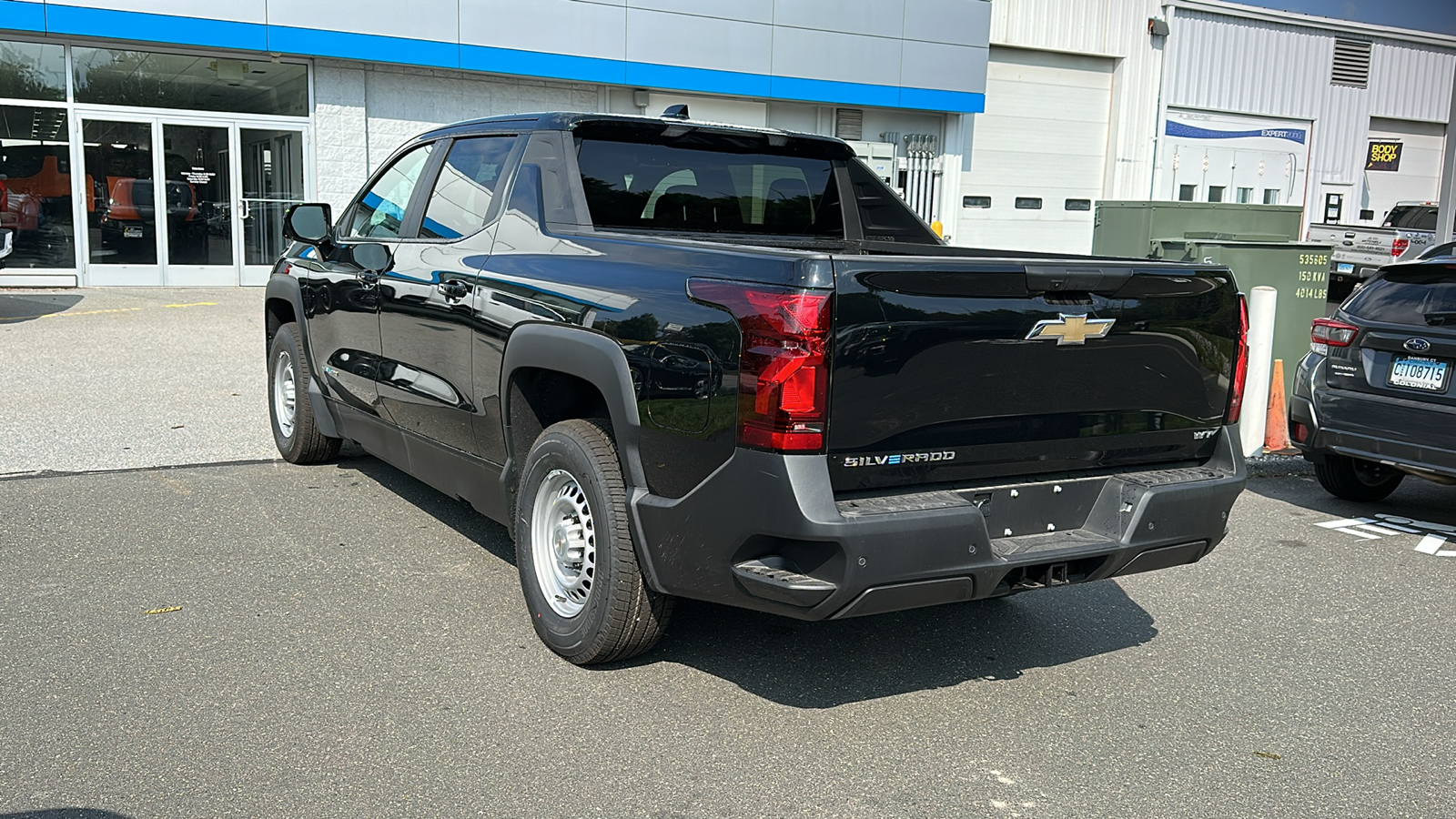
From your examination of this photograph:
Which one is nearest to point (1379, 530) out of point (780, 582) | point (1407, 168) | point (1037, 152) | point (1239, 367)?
point (1239, 367)

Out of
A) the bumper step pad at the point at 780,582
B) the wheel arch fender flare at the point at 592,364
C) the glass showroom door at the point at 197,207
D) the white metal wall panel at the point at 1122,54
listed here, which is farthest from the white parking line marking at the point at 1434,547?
the white metal wall panel at the point at 1122,54

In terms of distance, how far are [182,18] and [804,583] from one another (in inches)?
620

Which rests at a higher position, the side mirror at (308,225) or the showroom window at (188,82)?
the showroom window at (188,82)

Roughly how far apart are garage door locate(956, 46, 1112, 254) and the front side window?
1808 centimetres

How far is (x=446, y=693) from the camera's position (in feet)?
12.7

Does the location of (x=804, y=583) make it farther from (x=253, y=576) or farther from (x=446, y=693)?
(x=253, y=576)

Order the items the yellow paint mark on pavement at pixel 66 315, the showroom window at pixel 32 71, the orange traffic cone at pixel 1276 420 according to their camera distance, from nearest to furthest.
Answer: the orange traffic cone at pixel 1276 420 < the yellow paint mark on pavement at pixel 66 315 < the showroom window at pixel 32 71

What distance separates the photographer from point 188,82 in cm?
1661

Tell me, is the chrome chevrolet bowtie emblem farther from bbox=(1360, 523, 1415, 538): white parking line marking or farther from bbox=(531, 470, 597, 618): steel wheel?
bbox=(1360, 523, 1415, 538): white parking line marking

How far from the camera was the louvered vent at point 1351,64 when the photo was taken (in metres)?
26.9

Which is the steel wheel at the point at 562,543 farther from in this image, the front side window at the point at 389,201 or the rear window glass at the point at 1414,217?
the rear window glass at the point at 1414,217

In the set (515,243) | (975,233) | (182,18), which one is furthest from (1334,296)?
(515,243)

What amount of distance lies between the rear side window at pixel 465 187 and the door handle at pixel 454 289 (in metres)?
0.25

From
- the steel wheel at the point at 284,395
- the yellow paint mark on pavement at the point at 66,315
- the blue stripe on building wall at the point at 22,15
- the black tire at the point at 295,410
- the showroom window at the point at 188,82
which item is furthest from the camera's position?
the showroom window at the point at 188,82
